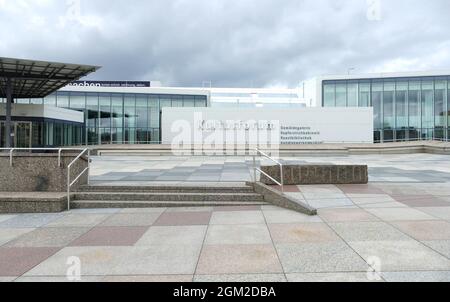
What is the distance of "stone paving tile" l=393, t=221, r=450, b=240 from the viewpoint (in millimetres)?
6172

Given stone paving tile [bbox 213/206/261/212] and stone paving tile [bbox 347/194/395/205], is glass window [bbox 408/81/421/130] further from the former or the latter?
stone paving tile [bbox 213/206/261/212]

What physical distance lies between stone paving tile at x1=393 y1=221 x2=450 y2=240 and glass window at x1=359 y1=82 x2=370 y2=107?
4774 centimetres

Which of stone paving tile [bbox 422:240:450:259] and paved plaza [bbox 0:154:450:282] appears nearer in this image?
paved plaza [bbox 0:154:450:282]

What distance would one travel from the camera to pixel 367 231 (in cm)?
661

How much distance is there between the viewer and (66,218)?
8.28 metres

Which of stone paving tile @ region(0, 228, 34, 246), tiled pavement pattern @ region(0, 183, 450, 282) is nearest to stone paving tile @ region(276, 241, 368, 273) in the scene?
tiled pavement pattern @ region(0, 183, 450, 282)

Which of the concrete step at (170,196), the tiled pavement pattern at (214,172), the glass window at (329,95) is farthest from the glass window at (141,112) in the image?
the concrete step at (170,196)

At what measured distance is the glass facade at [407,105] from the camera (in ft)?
163

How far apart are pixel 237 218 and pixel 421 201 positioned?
184 inches

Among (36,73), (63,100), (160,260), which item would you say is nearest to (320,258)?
(160,260)

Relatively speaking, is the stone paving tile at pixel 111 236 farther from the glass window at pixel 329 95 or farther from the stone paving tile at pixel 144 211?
the glass window at pixel 329 95

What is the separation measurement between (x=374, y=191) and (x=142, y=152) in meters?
22.7
